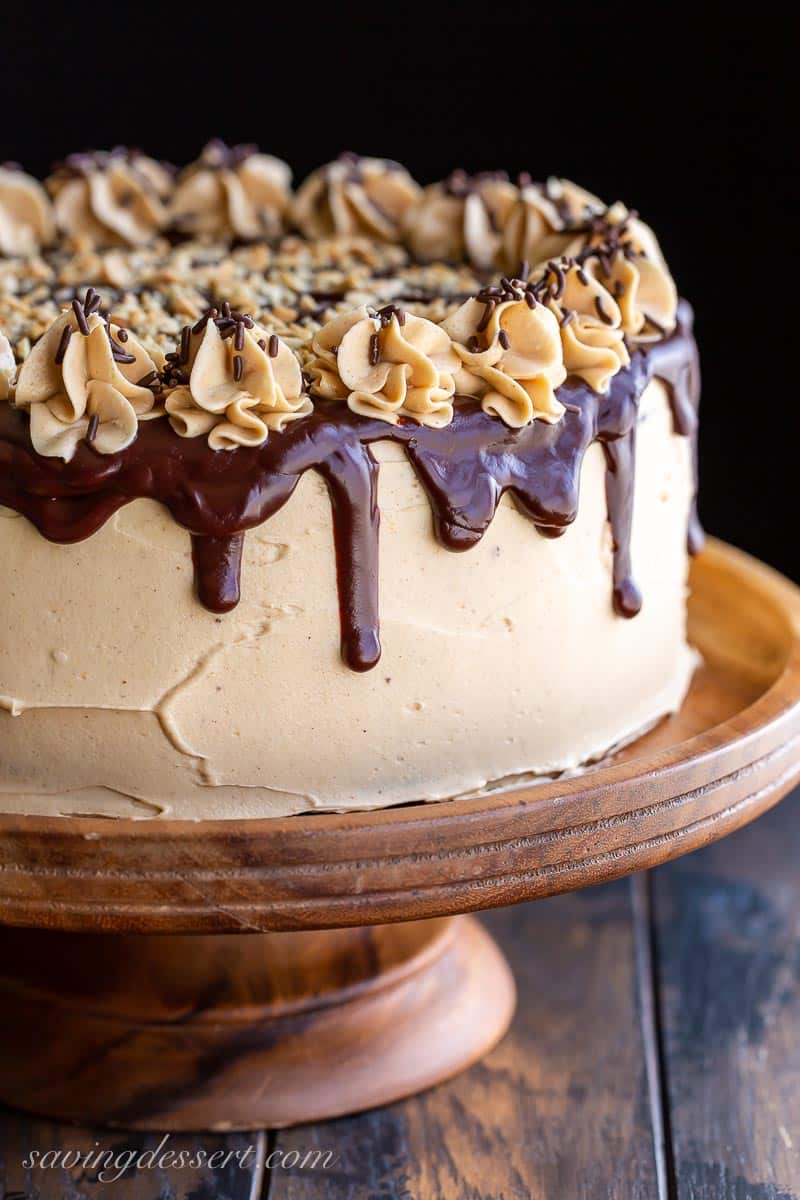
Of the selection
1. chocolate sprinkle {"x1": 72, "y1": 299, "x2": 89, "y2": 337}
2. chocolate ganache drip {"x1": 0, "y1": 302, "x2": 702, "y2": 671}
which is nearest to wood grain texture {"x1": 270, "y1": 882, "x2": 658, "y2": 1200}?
chocolate ganache drip {"x1": 0, "y1": 302, "x2": 702, "y2": 671}

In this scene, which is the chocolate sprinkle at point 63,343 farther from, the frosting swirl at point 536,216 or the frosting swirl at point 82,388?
the frosting swirl at point 536,216

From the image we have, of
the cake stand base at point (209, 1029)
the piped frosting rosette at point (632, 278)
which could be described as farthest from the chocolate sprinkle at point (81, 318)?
the cake stand base at point (209, 1029)

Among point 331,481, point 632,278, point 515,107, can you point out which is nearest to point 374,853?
point 331,481

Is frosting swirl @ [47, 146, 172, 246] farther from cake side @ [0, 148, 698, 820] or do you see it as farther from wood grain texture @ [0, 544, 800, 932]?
wood grain texture @ [0, 544, 800, 932]

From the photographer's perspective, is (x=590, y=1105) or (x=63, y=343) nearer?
(x=63, y=343)

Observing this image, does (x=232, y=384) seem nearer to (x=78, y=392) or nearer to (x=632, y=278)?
(x=78, y=392)

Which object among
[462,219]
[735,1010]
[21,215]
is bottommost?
[735,1010]
